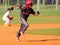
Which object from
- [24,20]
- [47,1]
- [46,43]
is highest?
[24,20]

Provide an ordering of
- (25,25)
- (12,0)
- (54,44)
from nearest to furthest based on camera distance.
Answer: (54,44) < (25,25) < (12,0)

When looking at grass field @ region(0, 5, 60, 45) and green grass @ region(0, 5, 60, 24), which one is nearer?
grass field @ region(0, 5, 60, 45)

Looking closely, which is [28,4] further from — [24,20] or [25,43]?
[25,43]

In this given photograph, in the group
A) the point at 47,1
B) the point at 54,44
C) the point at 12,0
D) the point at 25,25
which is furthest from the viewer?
the point at 47,1

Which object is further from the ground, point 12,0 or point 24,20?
point 24,20

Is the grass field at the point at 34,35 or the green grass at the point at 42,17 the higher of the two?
the grass field at the point at 34,35

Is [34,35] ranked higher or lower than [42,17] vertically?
higher

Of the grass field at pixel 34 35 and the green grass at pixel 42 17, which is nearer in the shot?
the grass field at pixel 34 35

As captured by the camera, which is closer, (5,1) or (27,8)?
(27,8)

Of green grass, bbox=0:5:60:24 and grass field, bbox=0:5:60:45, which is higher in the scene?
grass field, bbox=0:5:60:45

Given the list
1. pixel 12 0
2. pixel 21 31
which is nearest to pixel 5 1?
pixel 12 0

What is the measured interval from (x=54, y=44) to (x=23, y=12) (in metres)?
1.90

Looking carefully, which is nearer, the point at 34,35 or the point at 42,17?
the point at 34,35

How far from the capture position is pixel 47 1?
76938 mm
